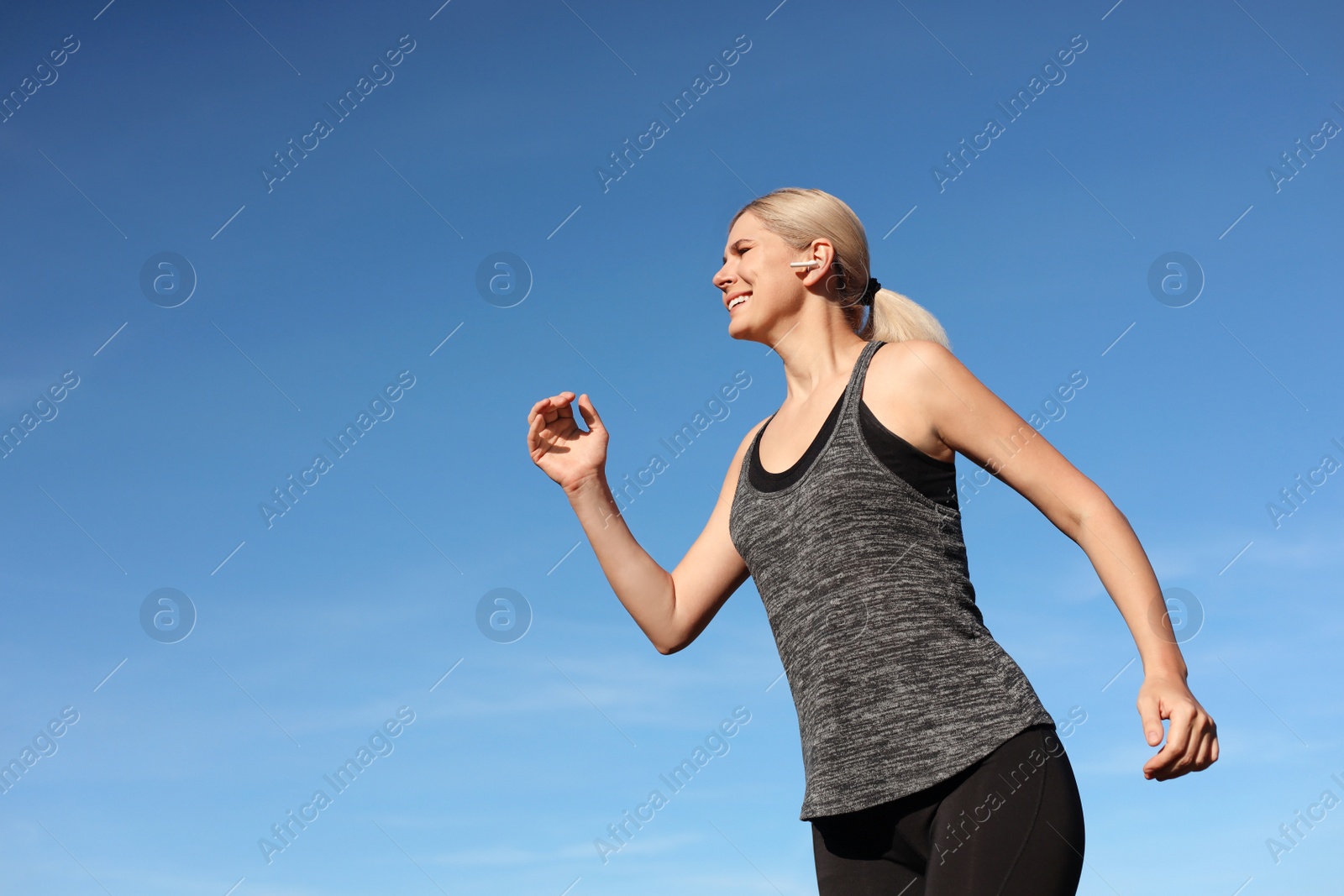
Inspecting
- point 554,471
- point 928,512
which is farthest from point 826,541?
point 554,471

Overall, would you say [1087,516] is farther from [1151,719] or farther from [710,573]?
[710,573]

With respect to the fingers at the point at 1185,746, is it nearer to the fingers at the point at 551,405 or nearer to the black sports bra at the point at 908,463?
the black sports bra at the point at 908,463

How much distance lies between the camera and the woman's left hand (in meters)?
2.20

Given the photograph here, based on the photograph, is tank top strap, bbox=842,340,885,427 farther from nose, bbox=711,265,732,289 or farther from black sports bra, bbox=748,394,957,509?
nose, bbox=711,265,732,289

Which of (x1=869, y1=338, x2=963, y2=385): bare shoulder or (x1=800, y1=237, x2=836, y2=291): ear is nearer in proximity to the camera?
(x1=869, y1=338, x2=963, y2=385): bare shoulder

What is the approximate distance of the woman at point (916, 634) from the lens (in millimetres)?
2350

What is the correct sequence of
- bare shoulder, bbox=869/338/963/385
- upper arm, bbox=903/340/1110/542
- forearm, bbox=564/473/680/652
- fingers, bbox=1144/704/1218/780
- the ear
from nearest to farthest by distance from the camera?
fingers, bbox=1144/704/1218/780 → upper arm, bbox=903/340/1110/542 → bare shoulder, bbox=869/338/963/385 → the ear → forearm, bbox=564/473/680/652

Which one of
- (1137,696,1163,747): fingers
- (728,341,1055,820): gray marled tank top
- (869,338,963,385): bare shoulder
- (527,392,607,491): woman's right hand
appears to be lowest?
(1137,696,1163,747): fingers

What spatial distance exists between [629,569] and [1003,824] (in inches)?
53.1

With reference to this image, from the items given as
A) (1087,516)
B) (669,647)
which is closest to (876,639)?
(1087,516)

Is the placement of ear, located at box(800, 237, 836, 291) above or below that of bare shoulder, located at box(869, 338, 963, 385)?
above

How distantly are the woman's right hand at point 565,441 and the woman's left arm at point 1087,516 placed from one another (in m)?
1.06

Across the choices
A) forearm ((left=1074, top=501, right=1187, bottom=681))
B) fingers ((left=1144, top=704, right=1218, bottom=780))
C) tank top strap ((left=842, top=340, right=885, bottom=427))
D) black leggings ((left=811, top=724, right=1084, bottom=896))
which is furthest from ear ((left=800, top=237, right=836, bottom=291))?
fingers ((left=1144, top=704, right=1218, bottom=780))

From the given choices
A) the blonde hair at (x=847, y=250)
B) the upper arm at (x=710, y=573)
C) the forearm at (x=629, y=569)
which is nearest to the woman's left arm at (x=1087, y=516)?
the blonde hair at (x=847, y=250)
